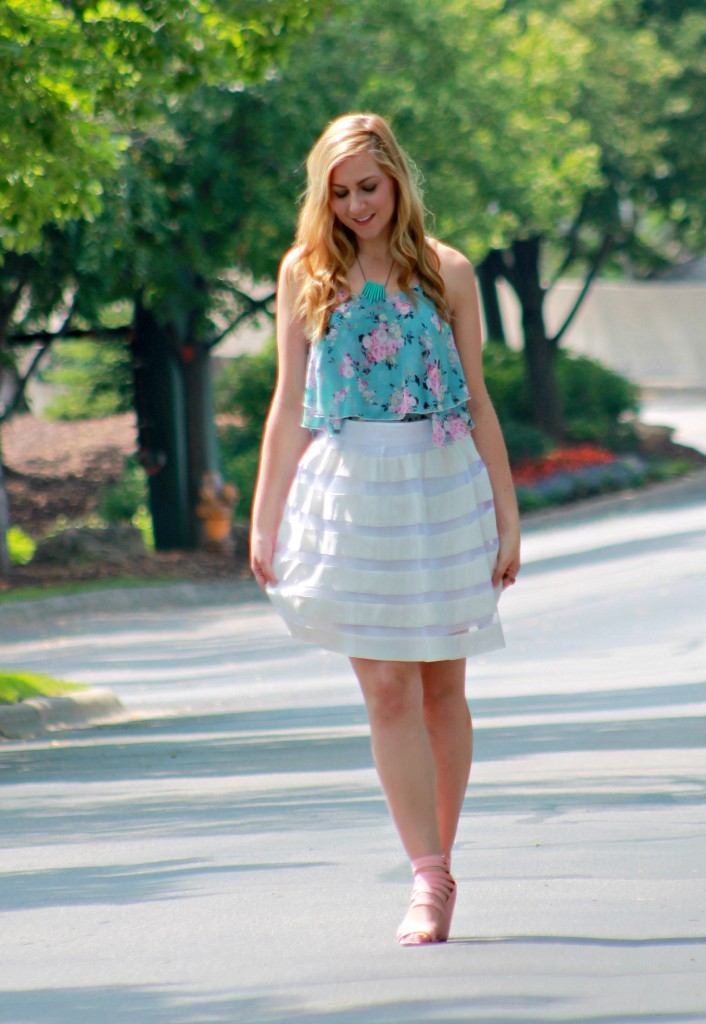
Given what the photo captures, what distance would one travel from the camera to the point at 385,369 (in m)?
4.67

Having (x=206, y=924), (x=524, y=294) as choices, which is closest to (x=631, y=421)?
(x=524, y=294)

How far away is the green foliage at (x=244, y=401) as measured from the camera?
100 feet

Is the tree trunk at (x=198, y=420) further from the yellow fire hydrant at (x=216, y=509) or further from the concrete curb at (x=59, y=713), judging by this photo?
the concrete curb at (x=59, y=713)

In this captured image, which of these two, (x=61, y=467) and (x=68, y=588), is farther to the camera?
(x=61, y=467)

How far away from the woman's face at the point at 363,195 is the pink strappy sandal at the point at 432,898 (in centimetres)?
157

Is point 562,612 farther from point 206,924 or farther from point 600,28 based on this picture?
point 600,28

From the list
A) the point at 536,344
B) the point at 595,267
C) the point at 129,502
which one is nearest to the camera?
the point at 129,502

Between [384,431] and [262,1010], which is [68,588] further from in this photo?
[262,1010]

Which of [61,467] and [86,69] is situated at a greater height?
[86,69]

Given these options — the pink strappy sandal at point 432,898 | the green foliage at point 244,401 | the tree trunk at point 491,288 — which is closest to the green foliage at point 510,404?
the green foliage at point 244,401

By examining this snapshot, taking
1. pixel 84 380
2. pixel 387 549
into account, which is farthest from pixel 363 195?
pixel 84 380

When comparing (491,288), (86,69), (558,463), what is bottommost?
(558,463)

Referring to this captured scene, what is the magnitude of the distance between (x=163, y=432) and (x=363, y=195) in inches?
759

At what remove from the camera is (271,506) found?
4773 mm
